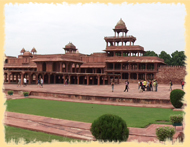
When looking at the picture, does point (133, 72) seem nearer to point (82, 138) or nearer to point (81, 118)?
point (81, 118)

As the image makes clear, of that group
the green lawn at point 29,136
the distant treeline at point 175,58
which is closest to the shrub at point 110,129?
the green lawn at point 29,136

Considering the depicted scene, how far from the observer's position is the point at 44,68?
138 ft

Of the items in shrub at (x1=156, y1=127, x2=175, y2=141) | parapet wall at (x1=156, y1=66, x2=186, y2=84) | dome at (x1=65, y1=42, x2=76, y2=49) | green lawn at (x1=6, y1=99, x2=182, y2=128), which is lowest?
green lawn at (x1=6, y1=99, x2=182, y2=128)

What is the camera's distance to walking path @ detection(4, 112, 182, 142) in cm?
595

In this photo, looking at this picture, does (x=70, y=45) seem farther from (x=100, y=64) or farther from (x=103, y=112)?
(x=103, y=112)

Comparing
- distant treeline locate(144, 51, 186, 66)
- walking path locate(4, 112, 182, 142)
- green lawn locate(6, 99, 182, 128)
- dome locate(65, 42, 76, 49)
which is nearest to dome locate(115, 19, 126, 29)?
dome locate(65, 42, 76, 49)

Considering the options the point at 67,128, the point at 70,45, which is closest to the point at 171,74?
the point at 70,45

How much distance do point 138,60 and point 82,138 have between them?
36.6 meters

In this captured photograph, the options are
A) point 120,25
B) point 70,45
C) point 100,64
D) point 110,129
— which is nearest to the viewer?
point 110,129

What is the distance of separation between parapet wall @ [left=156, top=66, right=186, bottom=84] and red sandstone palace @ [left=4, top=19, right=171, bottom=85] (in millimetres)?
1272

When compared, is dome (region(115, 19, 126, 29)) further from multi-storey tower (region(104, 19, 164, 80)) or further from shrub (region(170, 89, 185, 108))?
shrub (region(170, 89, 185, 108))

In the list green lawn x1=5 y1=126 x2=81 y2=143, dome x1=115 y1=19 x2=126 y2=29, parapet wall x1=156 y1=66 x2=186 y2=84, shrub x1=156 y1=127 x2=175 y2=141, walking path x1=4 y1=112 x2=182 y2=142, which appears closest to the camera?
shrub x1=156 y1=127 x2=175 y2=141

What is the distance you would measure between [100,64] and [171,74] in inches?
610

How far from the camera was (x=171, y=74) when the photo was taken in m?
38.0
